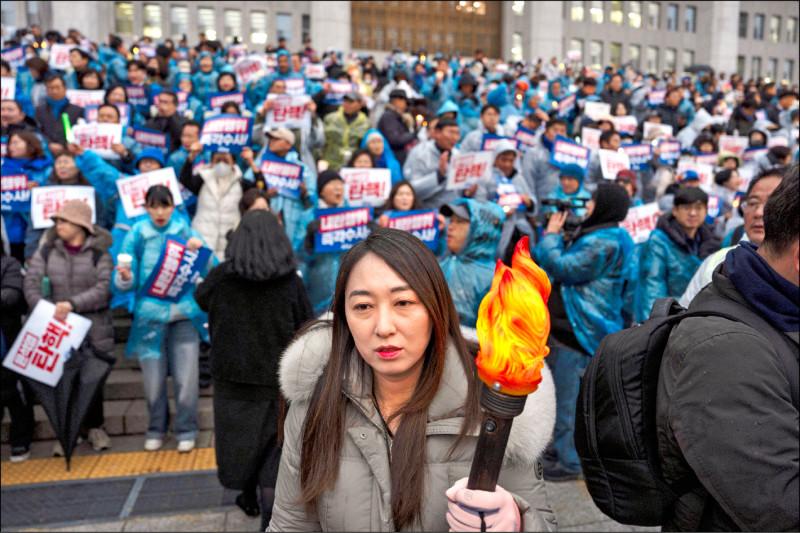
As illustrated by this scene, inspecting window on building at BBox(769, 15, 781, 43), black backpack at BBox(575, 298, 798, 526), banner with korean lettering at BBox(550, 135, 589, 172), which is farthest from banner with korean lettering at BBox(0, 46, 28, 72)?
window on building at BBox(769, 15, 781, 43)

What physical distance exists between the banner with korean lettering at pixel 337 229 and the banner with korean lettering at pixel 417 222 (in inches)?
11.0

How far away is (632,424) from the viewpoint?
1.72 m

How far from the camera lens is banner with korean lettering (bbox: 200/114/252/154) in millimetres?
6742

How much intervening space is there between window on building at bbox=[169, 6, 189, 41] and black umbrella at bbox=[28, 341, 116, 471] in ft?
119

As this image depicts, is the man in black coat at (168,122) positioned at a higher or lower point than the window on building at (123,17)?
Result: lower

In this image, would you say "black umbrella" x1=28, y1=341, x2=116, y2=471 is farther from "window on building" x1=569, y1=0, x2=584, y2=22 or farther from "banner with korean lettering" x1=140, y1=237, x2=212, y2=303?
"window on building" x1=569, y1=0, x2=584, y2=22

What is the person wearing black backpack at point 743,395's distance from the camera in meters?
1.42

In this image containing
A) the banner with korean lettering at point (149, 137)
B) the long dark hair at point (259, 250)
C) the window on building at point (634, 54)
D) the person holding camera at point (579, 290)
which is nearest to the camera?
the long dark hair at point (259, 250)

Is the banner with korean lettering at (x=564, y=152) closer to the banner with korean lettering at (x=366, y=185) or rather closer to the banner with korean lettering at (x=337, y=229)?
the banner with korean lettering at (x=366, y=185)

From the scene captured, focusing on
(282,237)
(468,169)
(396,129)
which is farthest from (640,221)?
(282,237)

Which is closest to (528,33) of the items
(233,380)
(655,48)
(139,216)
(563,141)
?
(655,48)

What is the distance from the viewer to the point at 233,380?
3590 millimetres

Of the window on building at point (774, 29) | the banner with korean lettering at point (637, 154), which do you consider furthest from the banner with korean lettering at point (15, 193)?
the window on building at point (774, 29)

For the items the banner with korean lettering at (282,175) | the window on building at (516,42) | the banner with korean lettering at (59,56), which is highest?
the window on building at (516,42)
